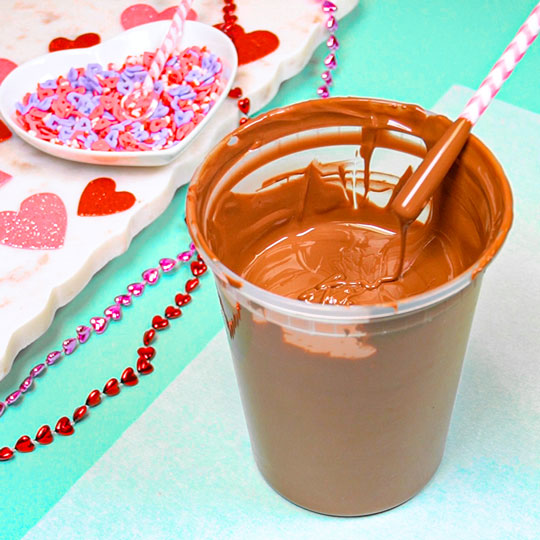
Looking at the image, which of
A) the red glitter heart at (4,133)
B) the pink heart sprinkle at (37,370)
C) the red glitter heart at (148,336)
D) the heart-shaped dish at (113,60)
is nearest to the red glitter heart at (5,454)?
the pink heart sprinkle at (37,370)

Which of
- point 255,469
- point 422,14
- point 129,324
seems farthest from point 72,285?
point 422,14

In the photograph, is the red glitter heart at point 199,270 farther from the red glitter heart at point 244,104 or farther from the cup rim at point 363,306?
the cup rim at point 363,306

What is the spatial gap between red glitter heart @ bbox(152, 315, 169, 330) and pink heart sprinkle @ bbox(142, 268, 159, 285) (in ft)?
0.23

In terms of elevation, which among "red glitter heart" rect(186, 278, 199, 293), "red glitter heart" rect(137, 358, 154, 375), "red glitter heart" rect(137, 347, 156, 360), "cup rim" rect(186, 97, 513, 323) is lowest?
"red glitter heart" rect(137, 358, 154, 375)

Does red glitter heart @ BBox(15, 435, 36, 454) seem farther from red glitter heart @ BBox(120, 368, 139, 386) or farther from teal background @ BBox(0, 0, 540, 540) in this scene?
red glitter heart @ BBox(120, 368, 139, 386)

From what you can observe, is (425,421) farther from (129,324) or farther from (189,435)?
(129,324)

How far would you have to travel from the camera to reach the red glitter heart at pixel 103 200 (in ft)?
3.96

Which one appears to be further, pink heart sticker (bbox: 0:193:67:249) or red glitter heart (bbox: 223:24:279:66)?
red glitter heart (bbox: 223:24:279:66)

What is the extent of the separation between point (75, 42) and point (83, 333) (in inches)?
24.3

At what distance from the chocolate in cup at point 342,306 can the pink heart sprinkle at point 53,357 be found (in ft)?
1.08

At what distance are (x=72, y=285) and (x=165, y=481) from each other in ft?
1.03

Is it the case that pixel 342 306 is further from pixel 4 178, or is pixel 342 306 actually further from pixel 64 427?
pixel 4 178

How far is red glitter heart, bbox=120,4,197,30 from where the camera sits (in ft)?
4.99

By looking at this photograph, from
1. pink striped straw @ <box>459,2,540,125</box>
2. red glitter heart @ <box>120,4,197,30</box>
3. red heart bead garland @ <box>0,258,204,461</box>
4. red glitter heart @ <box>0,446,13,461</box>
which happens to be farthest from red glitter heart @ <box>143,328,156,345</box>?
red glitter heart @ <box>120,4,197,30</box>
